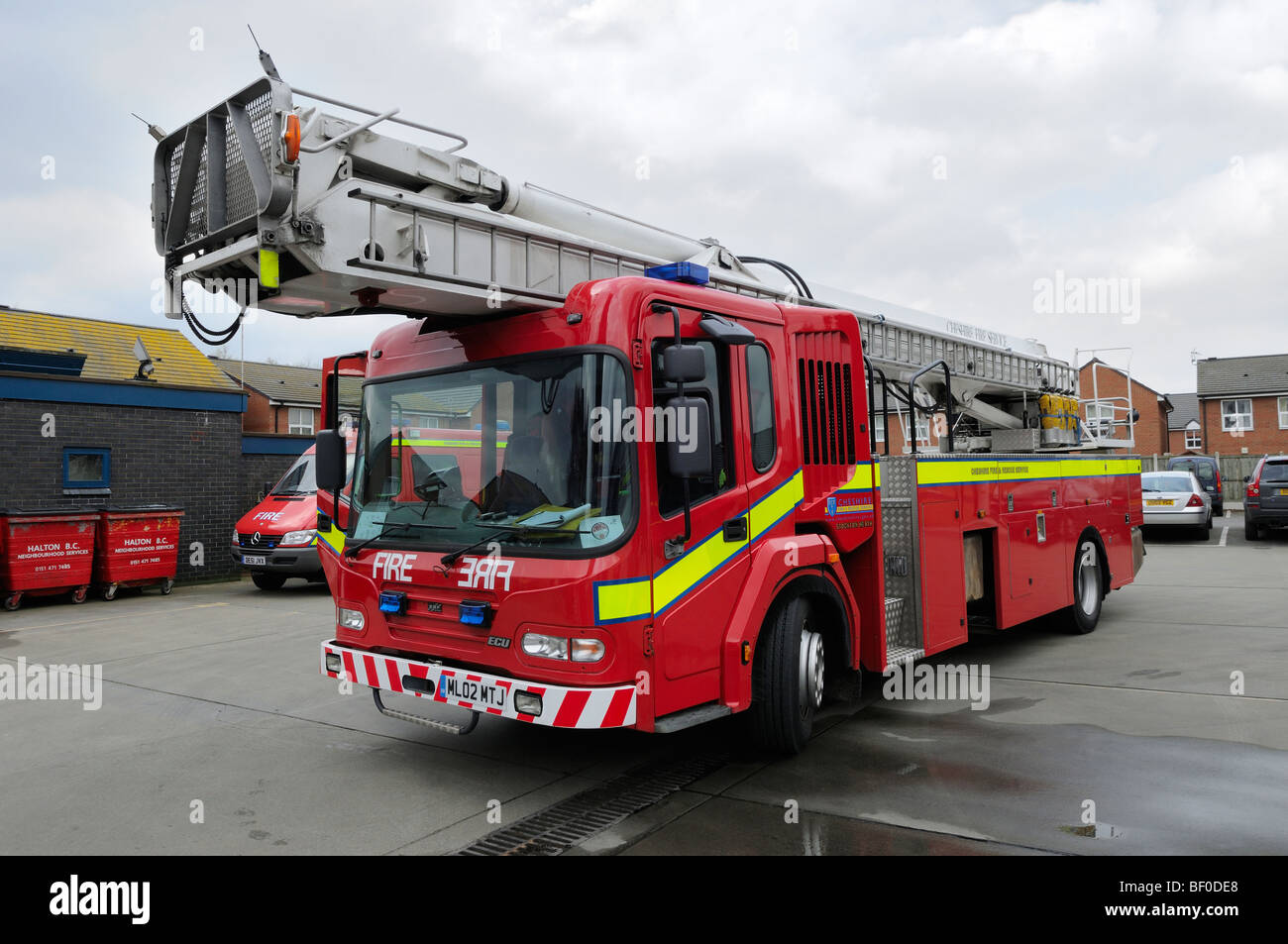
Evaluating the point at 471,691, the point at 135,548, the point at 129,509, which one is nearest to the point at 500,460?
the point at 471,691

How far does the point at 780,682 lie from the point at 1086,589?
5960mm

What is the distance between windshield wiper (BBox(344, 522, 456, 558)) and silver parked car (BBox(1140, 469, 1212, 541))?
19.1m

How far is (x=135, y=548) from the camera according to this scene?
13.4m

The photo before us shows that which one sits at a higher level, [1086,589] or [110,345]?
[110,345]

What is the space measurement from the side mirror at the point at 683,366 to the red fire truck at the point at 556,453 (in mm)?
12

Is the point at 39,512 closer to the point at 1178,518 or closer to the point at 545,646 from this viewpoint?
the point at 545,646

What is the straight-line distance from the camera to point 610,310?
459 centimetres

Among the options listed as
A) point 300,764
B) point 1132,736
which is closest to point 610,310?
point 300,764

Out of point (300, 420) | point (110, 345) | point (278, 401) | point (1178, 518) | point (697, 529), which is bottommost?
point (1178, 518)

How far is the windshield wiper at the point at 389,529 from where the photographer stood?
16.3 feet

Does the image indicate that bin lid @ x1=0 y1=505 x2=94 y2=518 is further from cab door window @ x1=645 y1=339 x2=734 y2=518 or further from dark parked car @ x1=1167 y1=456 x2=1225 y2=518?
dark parked car @ x1=1167 y1=456 x2=1225 y2=518

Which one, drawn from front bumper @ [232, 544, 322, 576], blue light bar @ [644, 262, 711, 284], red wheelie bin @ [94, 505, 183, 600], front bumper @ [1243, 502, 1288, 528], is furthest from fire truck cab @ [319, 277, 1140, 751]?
front bumper @ [1243, 502, 1288, 528]
